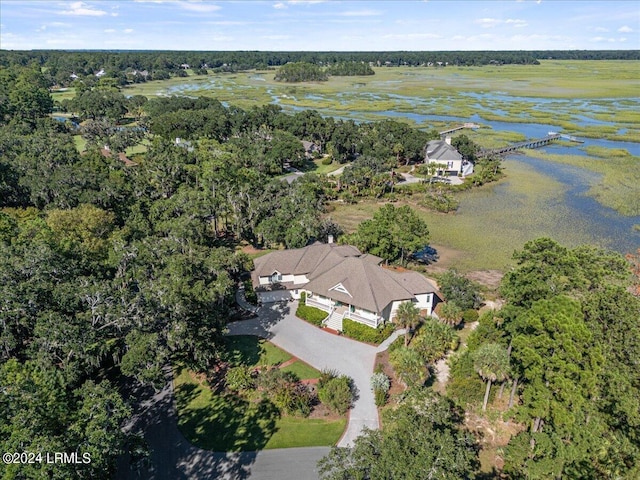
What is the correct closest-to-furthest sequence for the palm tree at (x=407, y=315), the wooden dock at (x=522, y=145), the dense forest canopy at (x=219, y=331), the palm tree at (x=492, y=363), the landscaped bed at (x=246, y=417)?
the dense forest canopy at (x=219, y=331)
the landscaped bed at (x=246, y=417)
the palm tree at (x=492, y=363)
the palm tree at (x=407, y=315)
the wooden dock at (x=522, y=145)

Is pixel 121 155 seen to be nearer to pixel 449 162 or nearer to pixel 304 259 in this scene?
pixel 304 259

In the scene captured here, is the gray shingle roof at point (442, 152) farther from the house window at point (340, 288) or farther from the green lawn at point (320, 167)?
the house window at point (340, 288)

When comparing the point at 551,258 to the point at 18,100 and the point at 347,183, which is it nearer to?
the point at 347,183

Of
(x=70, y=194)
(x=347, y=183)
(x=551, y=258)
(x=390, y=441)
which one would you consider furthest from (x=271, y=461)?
(x=347, y=183)

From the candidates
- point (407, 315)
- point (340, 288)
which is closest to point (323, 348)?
point (340, 288)

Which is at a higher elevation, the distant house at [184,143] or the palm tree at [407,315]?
the distant house at [184,143]

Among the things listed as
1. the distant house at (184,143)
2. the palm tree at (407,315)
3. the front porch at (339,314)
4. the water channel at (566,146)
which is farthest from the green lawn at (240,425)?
the distant house at (184,143)
